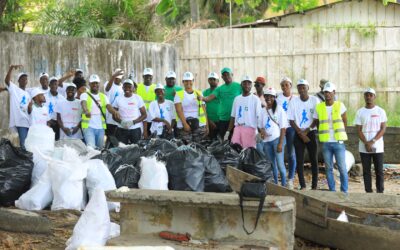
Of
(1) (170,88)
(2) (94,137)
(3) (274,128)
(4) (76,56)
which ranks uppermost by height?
(4) (76,56)

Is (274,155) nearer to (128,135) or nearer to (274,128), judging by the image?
(274,128)

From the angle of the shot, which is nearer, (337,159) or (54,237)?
(54,237)

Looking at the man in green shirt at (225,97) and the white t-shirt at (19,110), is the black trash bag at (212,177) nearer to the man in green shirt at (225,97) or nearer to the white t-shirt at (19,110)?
the man in green shirt at (225,97)

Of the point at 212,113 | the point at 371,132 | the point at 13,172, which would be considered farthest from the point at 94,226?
the point at 212,113

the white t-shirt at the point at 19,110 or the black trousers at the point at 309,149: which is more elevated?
the white t-shirt at the point at 19,110

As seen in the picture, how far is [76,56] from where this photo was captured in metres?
15.5

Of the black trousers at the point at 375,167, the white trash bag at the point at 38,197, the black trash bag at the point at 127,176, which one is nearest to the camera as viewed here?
the white trash bag at the point at 38,197

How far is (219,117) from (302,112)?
69.7 inches

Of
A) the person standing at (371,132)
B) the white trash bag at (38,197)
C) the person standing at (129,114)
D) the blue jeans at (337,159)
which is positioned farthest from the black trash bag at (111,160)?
the person standing at (371,132)

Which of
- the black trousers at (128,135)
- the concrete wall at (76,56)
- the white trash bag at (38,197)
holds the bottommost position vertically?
the white trash bag at (38,197)

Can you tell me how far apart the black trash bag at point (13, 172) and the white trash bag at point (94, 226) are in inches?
103

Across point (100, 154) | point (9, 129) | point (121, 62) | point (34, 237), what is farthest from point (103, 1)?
point (34, 237)

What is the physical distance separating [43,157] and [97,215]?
2977 mm

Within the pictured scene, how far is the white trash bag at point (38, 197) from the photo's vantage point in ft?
29.6
